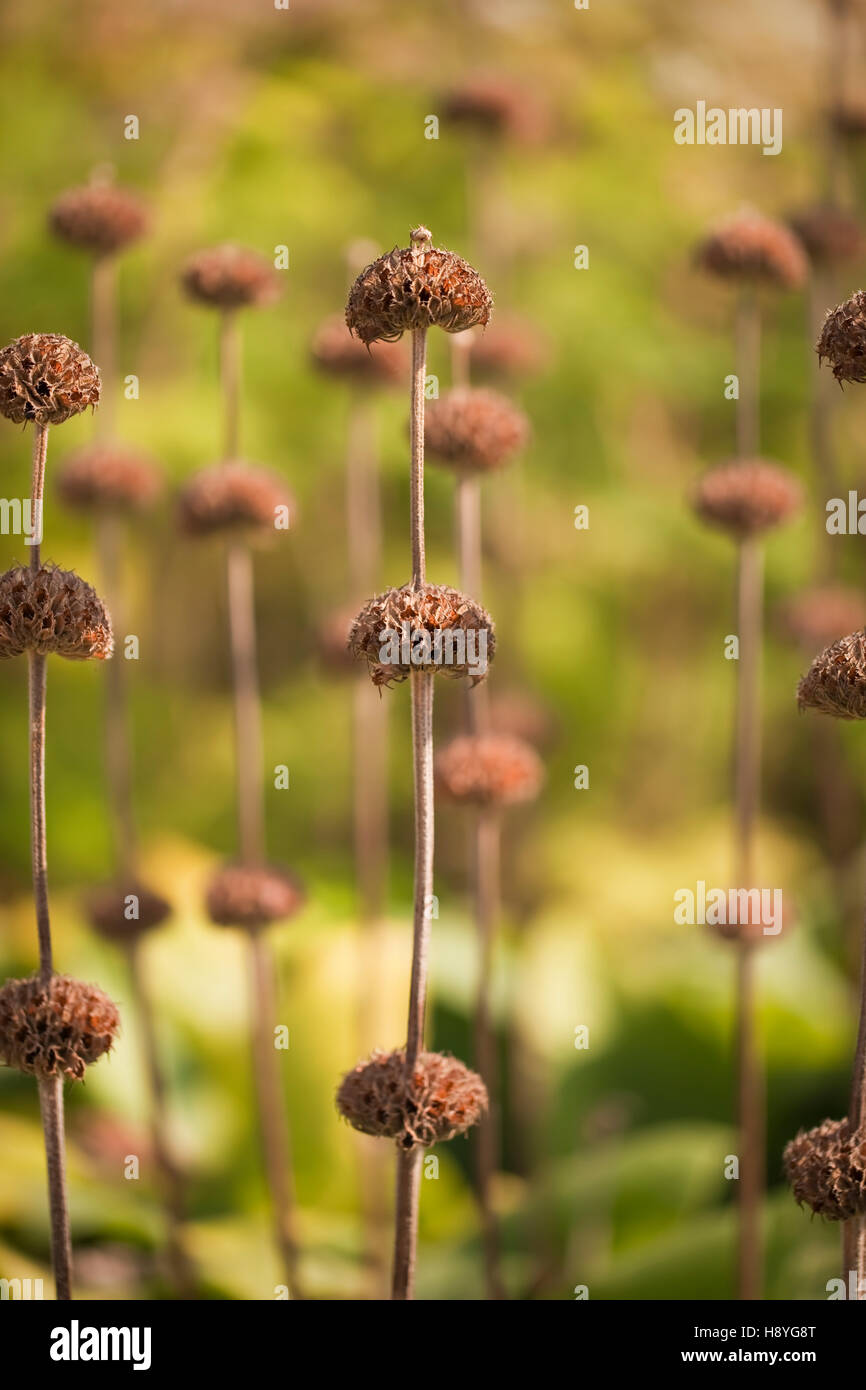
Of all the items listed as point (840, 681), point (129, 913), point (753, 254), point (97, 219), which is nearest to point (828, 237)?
point (753, 254)

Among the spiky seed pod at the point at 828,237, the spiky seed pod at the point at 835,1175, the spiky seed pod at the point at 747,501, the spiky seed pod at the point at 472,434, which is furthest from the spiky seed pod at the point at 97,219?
the spiky seed pod at the point at 835,1175

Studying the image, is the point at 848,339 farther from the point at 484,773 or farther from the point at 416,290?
the point at 484,773

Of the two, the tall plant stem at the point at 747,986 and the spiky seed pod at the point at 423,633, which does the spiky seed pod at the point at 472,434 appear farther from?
the spiky seed pod at the point at 423,633

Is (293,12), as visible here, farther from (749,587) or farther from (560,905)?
(749,587)

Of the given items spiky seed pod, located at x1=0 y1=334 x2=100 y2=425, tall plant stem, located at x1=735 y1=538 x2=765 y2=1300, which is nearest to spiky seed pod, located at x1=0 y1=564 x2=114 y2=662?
spiky seed pod, located at x1=0 y1=334 x2=100 y2=425
